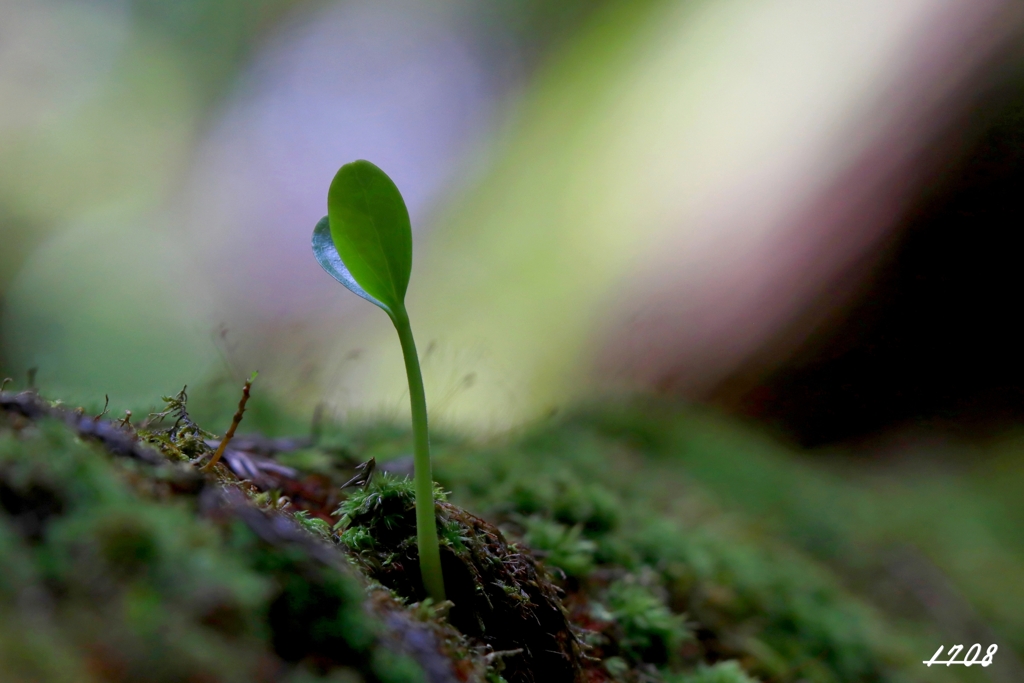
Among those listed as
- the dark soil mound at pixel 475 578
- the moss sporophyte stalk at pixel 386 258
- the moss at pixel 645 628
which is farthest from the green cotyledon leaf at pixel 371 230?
the moss at pixel 645 628

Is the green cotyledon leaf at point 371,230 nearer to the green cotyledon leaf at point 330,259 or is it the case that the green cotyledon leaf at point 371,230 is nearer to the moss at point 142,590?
the green cotyledon leaf at point 330,259

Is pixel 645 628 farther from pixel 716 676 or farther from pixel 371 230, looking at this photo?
pixel 371 230

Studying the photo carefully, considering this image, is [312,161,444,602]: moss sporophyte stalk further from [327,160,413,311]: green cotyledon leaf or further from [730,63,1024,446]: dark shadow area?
[730,63,1024,446]: dark shadow area

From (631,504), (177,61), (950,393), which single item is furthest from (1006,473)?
(177,61)

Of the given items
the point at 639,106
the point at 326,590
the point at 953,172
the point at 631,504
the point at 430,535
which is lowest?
the point at 326,590

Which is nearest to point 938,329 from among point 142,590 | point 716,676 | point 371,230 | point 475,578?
point 716,676

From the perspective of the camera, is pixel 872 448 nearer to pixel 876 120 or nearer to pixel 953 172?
pixel 953 172
